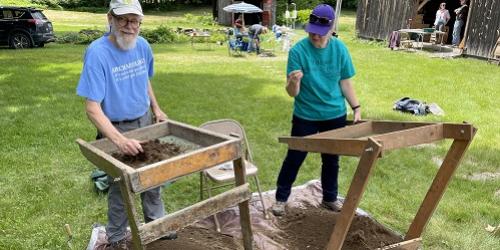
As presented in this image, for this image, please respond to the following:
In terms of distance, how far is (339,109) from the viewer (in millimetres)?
3850

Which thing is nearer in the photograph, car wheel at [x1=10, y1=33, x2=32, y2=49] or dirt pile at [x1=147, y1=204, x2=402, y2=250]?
dirt pile at [x1=147, y1=204, x2=402, y2=250]

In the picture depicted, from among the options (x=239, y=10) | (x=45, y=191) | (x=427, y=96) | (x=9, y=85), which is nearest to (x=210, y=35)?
(x=239, y=10)

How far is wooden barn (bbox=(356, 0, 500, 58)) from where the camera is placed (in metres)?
14.3

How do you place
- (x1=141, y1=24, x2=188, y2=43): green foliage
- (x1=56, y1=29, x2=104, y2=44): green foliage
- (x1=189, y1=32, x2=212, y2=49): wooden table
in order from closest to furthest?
(x1=56, y1=29, x2=104, y2=44): green foliage < (x1=141, y1=24, x2=188, y2=43): green foliage < (x1=189, y1=32, x2=212, y2=49): wooden table

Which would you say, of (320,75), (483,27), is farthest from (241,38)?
(320,75)

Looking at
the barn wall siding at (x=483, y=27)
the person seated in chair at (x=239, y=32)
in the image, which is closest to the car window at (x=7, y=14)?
the person seated in chair at (x=239, y=32)

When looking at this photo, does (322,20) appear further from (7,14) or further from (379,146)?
(7,14)

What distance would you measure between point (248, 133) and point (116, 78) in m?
4.04

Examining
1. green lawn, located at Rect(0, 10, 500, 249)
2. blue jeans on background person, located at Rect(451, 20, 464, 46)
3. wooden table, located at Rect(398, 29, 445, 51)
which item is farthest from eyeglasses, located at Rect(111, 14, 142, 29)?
blue jeans on background person, located at Rect(451, 20, 464, 46)

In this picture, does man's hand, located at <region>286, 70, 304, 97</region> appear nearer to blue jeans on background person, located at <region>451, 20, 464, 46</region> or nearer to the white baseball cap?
the white baseball cap

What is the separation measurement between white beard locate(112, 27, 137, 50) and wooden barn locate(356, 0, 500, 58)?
14089 mm

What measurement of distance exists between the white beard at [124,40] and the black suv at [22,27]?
52.0ft

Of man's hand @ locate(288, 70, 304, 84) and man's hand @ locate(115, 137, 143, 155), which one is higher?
man's hand @ locate(288, 70, 304, 84)

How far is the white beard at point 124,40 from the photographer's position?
9.76ft
